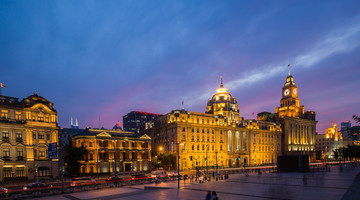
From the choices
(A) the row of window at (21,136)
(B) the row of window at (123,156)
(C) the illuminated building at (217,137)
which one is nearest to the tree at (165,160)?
(B) the row of window at (123,156)

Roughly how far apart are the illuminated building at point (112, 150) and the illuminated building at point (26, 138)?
962cm

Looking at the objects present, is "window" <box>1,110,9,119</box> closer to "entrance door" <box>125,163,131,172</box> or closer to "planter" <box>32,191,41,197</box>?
"planter" <box>32,191,41,197</box>

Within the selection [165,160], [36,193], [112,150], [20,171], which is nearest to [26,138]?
[20,171]

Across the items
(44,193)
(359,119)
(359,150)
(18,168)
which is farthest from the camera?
(359,150)

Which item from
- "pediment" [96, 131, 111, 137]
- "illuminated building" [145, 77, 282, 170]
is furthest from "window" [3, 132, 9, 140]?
"illuminated building" [145, 77, 282, 170]

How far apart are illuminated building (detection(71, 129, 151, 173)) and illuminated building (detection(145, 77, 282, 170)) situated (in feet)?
25.9

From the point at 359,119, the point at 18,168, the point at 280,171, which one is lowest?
the point at 280,171

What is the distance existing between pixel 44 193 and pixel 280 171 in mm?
61708

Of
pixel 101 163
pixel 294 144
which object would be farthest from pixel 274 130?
pixel 101 163

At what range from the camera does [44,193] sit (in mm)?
36844

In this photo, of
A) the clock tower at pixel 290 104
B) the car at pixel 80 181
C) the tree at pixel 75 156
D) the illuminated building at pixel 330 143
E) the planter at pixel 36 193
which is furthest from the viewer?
the illuminated building at pixel 330 143

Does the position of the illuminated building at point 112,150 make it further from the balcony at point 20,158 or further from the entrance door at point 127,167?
the balcony at point 20,158

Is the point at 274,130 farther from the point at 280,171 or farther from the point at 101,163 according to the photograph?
the point at 101,163

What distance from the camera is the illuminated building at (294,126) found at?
141625mm
